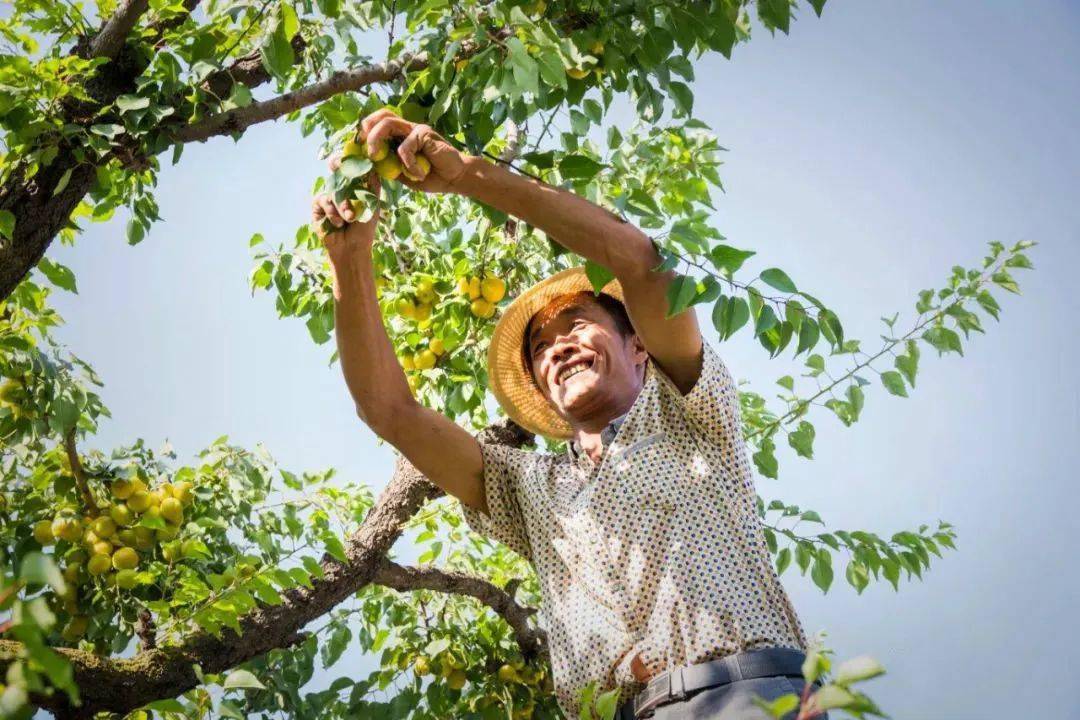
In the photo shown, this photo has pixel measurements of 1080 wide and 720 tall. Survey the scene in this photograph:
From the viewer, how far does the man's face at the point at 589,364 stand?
2.27m

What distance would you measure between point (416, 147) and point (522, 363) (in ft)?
3.77

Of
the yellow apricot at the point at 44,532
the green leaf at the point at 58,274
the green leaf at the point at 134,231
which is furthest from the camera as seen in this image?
the green leaf at the point at 134,231

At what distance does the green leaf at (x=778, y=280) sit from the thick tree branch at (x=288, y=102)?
1210 mm

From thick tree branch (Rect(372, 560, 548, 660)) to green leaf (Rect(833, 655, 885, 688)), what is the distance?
7.94 ft

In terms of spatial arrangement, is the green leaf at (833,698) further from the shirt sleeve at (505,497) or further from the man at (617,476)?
the shirt sleeve at (505,497)

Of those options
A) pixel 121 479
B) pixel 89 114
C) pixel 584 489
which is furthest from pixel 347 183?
pixel 121 479

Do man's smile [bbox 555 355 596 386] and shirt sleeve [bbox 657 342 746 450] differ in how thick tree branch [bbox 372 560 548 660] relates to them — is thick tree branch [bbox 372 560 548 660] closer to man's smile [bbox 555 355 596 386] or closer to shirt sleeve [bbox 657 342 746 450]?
man's smile [bbox 555 355 596 386]

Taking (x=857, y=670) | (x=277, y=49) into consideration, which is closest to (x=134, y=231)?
(x=277, y=49)

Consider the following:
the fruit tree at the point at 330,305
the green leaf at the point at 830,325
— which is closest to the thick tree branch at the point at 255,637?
the fruit tree at the point at 330,305

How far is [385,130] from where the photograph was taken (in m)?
1.83

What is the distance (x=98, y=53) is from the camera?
2.46m

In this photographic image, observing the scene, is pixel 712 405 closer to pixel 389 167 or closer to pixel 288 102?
pixel 389 167

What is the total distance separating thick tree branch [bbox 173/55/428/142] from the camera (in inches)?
98.8

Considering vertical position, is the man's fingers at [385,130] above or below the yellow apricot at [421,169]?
above
